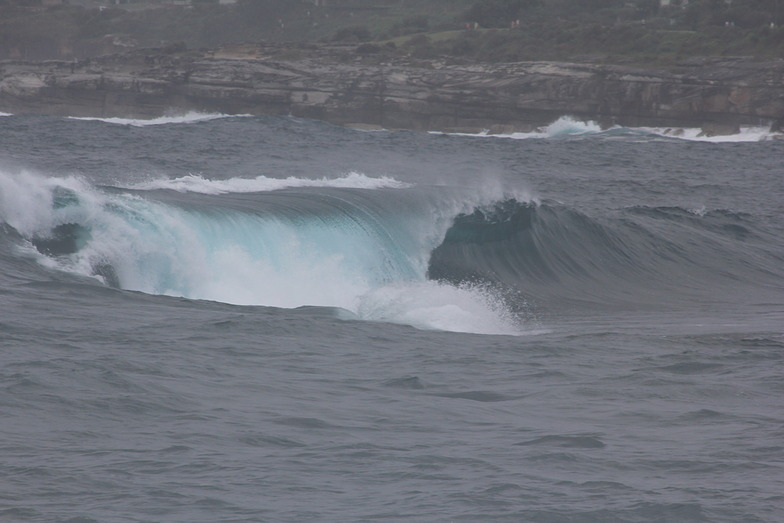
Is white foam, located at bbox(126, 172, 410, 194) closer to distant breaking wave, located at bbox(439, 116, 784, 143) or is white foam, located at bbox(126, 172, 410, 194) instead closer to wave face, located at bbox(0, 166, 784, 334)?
wave face, located at bbox(0, 166, 784, 334)

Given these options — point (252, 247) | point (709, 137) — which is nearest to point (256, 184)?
point (252, 247)

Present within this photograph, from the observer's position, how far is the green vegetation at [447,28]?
67.8 meters

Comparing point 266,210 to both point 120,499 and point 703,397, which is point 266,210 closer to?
point 703,397

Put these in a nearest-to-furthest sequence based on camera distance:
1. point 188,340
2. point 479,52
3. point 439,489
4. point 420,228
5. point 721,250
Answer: point 439,489
point 188,340
point 420,228
point 721,250
point 479,52

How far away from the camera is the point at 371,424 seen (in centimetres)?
686

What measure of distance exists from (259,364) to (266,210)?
24.9 feet

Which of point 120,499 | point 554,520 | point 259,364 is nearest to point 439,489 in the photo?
point 554,520

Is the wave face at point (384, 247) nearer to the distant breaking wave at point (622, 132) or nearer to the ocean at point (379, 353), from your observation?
the ocean at point (379, 353)

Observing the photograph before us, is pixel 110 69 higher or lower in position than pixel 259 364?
higher

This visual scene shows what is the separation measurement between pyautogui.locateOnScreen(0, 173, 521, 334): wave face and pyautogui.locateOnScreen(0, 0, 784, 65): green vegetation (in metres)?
48.4

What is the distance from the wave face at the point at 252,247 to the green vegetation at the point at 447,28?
4839 centimetres

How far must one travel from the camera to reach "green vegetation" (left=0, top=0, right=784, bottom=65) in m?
67.8

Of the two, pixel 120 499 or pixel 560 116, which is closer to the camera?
pixel 120 499

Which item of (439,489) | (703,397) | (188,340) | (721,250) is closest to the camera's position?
(439,489)
